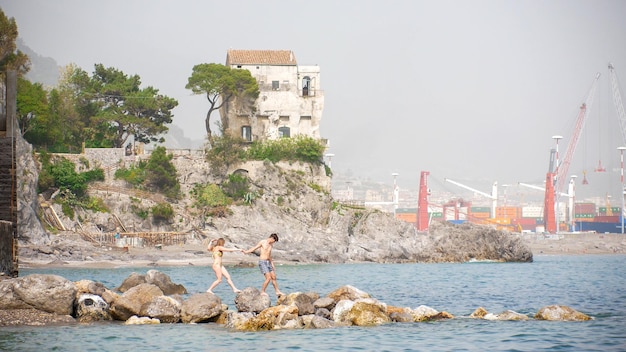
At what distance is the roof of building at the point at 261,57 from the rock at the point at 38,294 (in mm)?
53554

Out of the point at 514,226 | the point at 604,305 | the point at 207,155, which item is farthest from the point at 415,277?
the point at 514,226

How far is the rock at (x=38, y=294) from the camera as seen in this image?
2397 cm

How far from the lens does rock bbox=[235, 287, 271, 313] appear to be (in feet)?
80.4

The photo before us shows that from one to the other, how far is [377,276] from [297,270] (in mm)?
6119

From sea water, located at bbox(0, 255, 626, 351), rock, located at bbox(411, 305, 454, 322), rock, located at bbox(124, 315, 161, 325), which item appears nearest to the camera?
sea water, located at bbox(0, 255, 626, 351)

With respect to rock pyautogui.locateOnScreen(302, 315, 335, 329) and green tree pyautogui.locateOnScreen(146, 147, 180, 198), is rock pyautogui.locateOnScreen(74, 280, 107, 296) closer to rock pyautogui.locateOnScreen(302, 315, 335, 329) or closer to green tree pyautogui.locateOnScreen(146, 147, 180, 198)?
rock pyautogui.locateOnScreen(302, 315, 335, 329)

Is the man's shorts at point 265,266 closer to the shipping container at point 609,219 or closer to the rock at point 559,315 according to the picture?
the rock at point 559,315

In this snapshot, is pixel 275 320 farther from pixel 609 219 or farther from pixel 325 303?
pixel 609 219

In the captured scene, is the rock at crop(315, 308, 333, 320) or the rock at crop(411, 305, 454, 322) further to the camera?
the rock at crop(411, 305, 454, 322)

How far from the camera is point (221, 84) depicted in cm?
7281

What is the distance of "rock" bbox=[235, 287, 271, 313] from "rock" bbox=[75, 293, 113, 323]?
12.4 feet

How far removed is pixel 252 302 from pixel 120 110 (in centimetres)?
4965

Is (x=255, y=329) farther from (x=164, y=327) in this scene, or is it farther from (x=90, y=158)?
(x=90, y=158)

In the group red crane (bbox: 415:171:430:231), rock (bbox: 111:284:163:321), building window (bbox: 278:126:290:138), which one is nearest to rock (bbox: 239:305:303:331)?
rock (bbox: 111:284:163:321)
